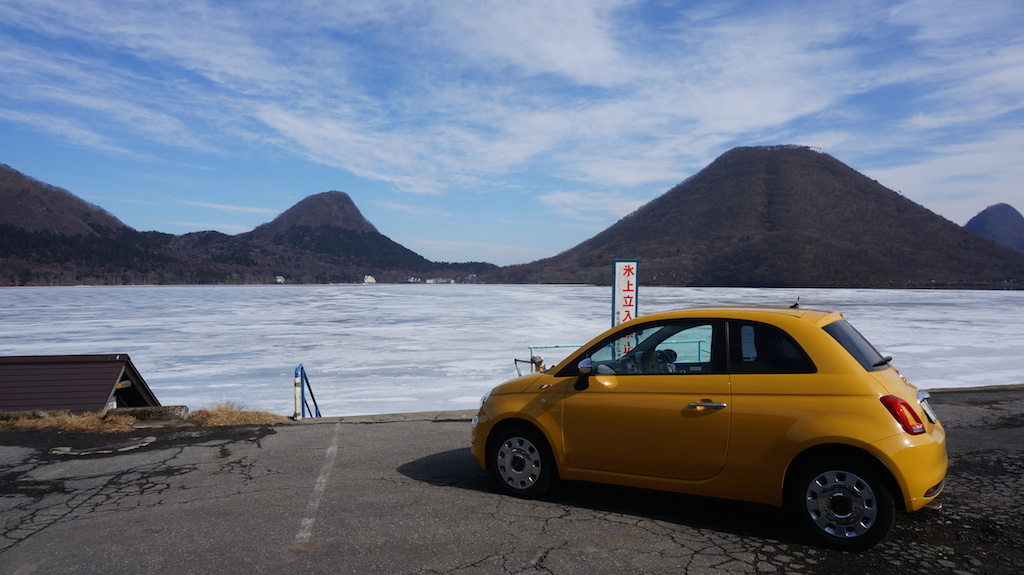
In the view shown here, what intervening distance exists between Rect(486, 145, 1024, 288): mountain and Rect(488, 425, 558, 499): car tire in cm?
11774

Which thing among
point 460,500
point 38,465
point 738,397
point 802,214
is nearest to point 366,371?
point 38,465

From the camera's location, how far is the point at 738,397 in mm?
4379

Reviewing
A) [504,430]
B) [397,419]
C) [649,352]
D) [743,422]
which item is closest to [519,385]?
A: [504,430]

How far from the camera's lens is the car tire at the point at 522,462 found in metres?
5.14

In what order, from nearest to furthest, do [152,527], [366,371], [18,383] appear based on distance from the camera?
[152,527]
[18,383]
[366,371]

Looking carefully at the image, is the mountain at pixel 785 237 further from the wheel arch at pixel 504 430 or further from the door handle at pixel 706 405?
the door handle at pixel 706 405

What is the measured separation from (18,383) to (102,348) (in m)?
14.6

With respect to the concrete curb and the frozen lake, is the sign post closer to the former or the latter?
the concrete curb

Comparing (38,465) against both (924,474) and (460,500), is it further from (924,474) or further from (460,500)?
(924,474)

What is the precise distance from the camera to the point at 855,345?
4.42m

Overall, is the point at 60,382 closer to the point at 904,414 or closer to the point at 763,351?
the point at 763,351

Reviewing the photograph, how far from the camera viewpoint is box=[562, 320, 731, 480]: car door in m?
4.46

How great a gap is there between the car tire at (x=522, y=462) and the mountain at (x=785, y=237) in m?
118

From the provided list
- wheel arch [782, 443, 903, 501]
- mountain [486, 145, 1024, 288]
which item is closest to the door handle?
wheel arch [782, 443, 903, 501]
